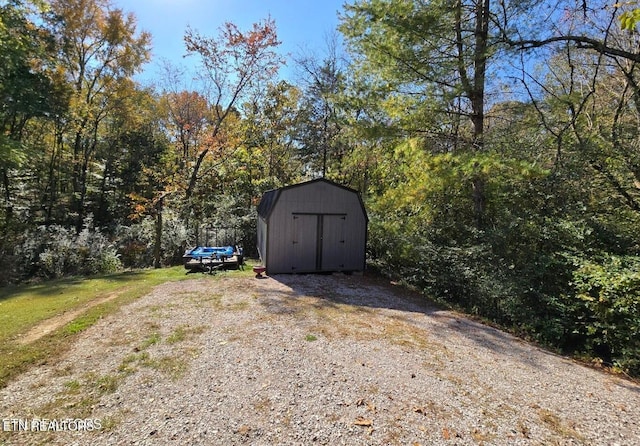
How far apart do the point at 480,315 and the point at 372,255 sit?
4.24 m

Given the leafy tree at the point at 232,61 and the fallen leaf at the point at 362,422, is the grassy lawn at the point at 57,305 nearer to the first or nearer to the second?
the fallen leaf at the point at 362,422

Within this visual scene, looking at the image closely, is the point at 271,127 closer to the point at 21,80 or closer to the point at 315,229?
the point at 315,229

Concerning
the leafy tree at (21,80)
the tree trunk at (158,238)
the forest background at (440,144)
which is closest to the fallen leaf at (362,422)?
the forest background at (440,144)

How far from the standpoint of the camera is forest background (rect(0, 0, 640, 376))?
539 cm

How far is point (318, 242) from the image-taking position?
880cm

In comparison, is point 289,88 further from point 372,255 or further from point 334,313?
point 334,313

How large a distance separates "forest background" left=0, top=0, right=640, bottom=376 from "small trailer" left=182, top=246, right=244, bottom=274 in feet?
5.26

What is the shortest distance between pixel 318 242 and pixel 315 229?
39 cm

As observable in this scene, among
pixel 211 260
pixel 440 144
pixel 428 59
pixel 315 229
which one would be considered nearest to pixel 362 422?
pixel 315 229

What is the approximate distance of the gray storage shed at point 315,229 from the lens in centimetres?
844

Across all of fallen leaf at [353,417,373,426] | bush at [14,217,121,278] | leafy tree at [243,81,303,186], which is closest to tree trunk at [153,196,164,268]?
bush at [14,217,121,278]

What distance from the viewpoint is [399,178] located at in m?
10.0

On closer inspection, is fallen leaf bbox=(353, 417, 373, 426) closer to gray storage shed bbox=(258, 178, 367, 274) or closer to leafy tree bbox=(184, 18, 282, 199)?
gray storage shed bbox=(258, 178, 367, 274)

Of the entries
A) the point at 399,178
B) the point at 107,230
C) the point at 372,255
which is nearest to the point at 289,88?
the point at 399,178
